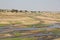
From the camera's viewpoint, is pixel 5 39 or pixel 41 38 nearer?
pixel 5 39

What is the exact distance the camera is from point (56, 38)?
29.8 m

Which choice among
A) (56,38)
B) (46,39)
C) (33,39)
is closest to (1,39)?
(33,39)

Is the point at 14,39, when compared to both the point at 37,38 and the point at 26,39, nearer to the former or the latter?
the point at 26,39

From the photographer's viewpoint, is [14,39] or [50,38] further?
[50,38]

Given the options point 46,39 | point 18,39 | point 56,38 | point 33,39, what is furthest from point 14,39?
point 56,38

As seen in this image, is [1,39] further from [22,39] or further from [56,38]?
[56,38]

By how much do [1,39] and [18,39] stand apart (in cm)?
259

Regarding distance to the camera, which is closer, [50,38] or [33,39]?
[33,39]

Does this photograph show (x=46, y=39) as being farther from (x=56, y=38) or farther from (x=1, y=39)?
(x=1, y=39)

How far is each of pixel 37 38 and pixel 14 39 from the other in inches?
148

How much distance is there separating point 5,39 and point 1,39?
0.61m

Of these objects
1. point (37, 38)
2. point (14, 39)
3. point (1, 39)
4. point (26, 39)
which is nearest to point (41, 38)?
point (37, 38)

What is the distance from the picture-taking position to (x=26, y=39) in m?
27.7

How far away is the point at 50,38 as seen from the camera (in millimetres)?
29703
